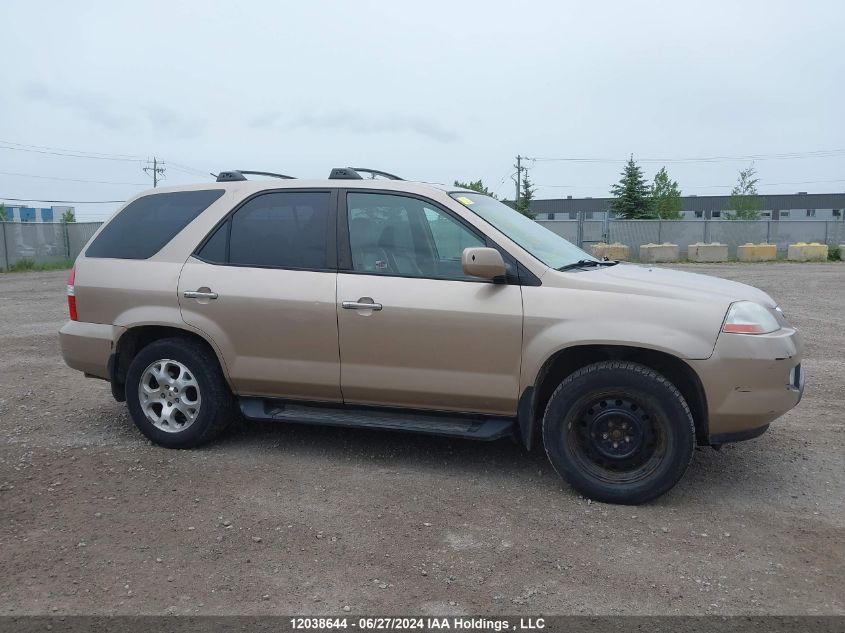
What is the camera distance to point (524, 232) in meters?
4.75

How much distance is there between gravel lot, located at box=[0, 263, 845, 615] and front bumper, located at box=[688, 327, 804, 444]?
54cm

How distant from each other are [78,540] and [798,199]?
9157cm

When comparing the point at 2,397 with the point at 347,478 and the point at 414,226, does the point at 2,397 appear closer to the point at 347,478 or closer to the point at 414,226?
the point at 347,478

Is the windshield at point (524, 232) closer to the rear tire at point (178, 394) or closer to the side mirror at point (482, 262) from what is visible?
the side mirror at point (482, 262)

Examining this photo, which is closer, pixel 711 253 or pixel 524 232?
pixel 524 232

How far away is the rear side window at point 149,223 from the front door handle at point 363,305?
1372 mm

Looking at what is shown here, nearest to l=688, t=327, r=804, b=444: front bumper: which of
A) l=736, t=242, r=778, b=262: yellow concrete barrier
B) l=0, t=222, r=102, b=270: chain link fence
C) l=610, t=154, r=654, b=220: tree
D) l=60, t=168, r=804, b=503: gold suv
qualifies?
l=60, t=168, r=804, b=503: gold suv

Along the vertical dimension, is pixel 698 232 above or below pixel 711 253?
above

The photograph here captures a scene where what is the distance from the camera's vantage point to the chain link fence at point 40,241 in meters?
25.8

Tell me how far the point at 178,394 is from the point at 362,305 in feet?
5.07

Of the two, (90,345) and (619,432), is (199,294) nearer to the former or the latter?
(90,345)

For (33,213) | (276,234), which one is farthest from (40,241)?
(33,213)

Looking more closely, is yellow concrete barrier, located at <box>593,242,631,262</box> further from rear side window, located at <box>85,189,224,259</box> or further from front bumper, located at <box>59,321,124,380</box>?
front bumper, located at <box>59,321,124,380</box>

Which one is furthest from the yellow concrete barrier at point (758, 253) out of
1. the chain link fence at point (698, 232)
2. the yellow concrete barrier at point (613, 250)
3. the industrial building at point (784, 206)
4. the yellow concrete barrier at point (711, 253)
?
the industrial building at point (784, 206)
